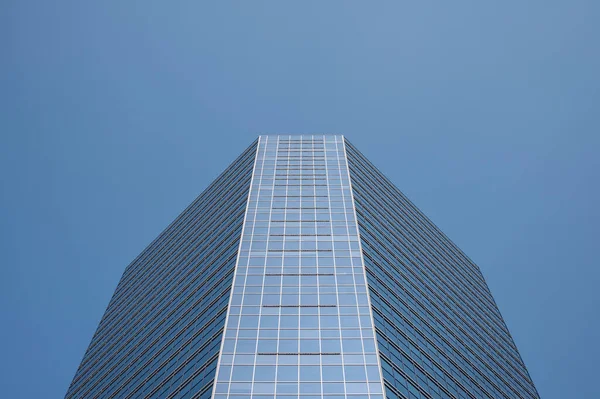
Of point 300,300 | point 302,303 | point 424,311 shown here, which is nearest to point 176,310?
point 300,300

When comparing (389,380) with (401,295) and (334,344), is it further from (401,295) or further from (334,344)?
(401,295)

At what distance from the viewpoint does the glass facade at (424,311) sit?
174ft

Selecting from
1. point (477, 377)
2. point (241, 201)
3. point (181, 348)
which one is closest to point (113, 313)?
point (241, 201)

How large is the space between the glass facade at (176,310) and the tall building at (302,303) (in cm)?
27

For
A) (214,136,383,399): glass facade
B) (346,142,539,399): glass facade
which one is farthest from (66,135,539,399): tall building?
(346,142,539,399): glass facade

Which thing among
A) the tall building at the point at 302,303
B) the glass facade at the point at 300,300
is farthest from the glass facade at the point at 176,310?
the glass facade at the point at 300,300

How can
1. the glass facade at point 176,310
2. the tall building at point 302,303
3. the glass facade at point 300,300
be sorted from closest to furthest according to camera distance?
the glass facade at point 300,300 → the tall building at point 302,303 → the glass facade at point 176,310

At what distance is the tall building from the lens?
151ft

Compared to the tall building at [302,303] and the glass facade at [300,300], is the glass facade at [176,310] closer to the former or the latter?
the tall building at [302,303]

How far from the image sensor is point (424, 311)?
66688 millimetres

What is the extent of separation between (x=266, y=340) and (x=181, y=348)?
509 inches

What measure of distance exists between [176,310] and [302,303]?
67.7 ft

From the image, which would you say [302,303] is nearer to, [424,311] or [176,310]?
[424,311]

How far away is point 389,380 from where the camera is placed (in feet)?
149
